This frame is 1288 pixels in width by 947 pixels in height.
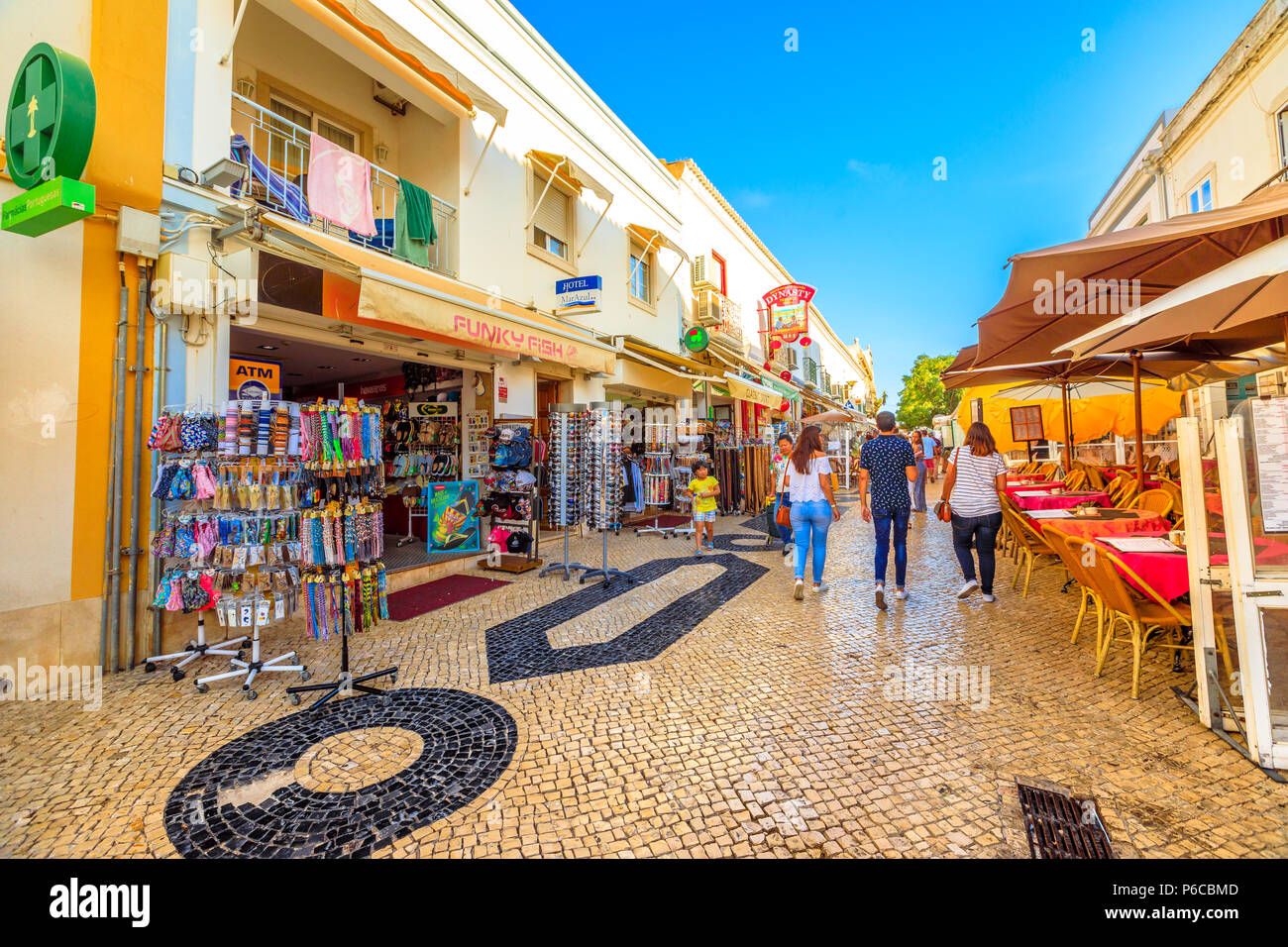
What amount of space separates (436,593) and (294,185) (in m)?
4.99

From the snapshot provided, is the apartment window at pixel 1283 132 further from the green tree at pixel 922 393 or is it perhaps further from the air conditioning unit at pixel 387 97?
the green tree at pixel 922 393

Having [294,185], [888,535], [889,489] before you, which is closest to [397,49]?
[294,185]

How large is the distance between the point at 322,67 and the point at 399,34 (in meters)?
1.29

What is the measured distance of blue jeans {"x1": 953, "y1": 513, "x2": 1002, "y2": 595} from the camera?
540 cm

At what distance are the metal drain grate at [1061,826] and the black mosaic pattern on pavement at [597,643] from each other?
102 inches

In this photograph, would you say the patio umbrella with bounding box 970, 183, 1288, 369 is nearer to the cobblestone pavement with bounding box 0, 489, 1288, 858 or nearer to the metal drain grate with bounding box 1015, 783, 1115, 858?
the cobblestone pavement with bounding box 0, 489, 1288, 858

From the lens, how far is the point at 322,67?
6.99m

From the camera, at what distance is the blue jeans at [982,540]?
540 centimetres

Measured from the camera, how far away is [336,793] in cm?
258

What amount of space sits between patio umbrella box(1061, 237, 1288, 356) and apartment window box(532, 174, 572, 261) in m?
8.29
